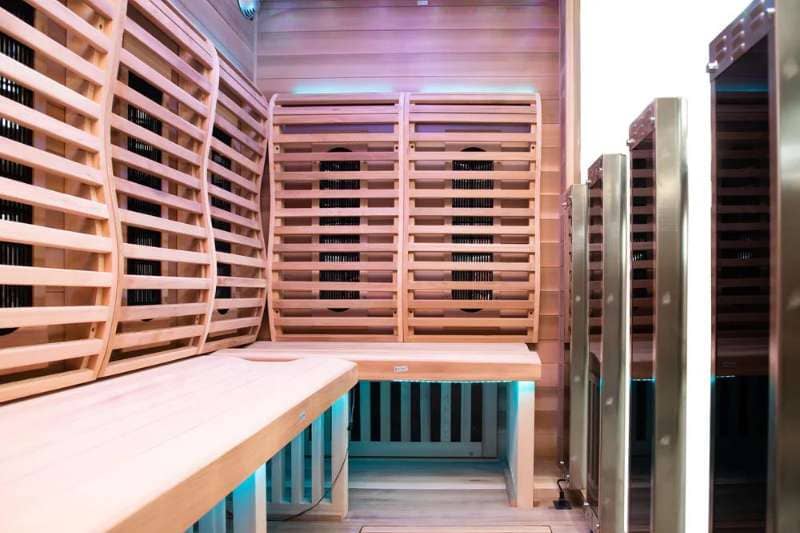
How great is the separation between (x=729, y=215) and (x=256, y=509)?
5.35 ft

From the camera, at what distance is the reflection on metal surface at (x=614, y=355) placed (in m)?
1.88

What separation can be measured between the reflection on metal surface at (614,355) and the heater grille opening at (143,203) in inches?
71.6

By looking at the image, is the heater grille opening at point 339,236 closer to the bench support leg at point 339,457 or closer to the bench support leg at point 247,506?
the bench support leg at point 339,457

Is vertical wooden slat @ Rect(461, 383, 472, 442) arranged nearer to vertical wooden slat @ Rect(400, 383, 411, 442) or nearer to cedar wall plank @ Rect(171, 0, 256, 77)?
vertical wooden slat @ Rect(400, 383, 411, 442)

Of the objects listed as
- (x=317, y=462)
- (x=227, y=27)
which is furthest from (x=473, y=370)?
(x=227, y=27)

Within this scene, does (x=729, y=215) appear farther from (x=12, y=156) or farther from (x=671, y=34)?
(x=12, y=156)

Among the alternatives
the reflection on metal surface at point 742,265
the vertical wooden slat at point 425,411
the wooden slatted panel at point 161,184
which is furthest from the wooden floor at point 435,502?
the reflection on metal surface at point 742,265

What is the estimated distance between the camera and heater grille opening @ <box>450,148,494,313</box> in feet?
11.7

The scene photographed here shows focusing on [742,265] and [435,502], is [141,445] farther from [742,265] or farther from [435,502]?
[435,502]

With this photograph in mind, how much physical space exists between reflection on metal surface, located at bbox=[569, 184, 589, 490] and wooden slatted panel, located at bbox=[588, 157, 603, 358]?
0.23m

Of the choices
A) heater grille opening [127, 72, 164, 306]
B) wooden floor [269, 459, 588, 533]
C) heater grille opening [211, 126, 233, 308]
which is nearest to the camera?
heater grille opening [127, 72, 164, 306]

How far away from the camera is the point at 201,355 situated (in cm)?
275

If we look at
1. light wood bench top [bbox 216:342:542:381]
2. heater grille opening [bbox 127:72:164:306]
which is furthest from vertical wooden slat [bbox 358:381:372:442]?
heater grille opening [bbox 127:72:164:306]

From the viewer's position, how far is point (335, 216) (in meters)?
3.55
